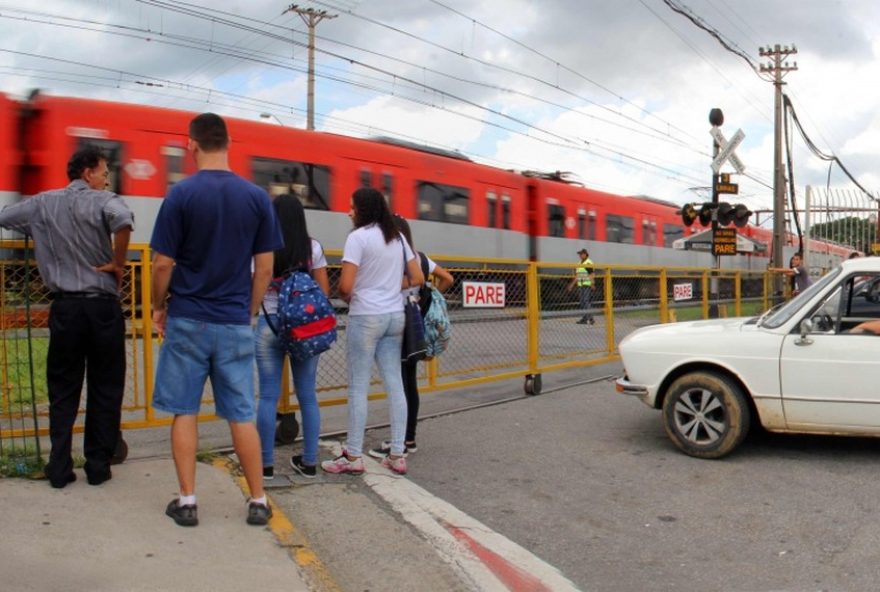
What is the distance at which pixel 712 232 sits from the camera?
15156 millimetres

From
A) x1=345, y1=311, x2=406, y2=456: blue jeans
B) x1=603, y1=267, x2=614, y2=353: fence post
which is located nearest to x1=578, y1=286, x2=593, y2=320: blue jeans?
x1=603, y1=267, x2=614, y2=353: fence post

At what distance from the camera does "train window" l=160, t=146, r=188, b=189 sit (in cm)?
1426

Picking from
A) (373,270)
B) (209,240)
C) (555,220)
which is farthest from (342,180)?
(209,240)

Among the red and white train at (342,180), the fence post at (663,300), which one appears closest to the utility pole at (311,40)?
the red and white train at (342,180)

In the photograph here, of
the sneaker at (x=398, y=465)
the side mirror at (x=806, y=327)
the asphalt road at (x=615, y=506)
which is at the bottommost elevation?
the asphalt road at (x=615, y=506)

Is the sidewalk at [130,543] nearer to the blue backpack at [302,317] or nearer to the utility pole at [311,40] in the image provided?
the blue backpack at [302,317]

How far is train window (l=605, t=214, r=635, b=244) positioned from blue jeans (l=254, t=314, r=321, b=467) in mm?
22322

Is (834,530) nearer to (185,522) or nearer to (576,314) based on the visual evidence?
(185,522)

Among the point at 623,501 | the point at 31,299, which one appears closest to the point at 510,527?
the point at 623,501

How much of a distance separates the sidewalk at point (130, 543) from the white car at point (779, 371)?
326 centimetres

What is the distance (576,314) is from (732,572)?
5.56 metres

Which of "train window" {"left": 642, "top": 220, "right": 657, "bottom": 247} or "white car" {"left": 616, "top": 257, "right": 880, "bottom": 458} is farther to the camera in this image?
"train window" {"left": 642, "top": 220, "right": 657, "bottom": 247}

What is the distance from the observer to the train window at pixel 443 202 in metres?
19.4

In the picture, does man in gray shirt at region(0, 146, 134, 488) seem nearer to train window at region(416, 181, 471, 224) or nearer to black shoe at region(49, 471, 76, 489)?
black shoe at region(49, 471, 76, 489)
